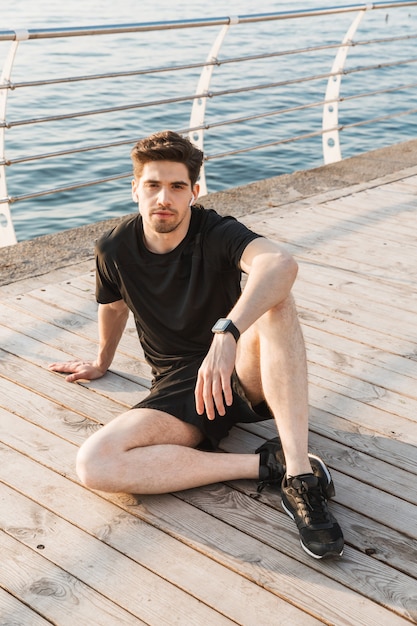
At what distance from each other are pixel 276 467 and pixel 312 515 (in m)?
0.24

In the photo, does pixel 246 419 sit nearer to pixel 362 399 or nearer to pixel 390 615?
pixel 362 399

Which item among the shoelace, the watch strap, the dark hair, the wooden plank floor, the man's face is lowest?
the wooden plank floor

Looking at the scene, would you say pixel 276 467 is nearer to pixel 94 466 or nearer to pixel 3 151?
pixel 94 466

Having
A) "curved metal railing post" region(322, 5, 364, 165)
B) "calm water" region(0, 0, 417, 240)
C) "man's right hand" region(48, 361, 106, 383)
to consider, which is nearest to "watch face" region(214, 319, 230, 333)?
"man's right hand" region(48, 361, 106, 383)

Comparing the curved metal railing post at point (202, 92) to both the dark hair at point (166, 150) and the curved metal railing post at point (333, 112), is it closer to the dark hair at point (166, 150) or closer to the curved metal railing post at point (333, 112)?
the curved metal railing post at point (333, 112)

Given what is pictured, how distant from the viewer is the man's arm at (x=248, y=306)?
2.15 m

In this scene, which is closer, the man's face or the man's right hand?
the man's face

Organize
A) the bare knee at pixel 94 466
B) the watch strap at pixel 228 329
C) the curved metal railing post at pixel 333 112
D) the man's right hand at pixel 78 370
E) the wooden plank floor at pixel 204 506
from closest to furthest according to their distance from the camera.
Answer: the wooden plank floor at pixel 204 506 < the watch strap at pixel 228 329 < the bare knee at pixel 94 466 < the man's right hand at pixel 78 370 < the curved metal railing post at pixel 333 112

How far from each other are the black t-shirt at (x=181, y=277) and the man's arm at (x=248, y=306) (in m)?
0.09

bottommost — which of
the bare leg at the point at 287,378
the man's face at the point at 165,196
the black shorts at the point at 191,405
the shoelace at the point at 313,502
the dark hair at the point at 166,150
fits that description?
the shoelace at the point at 313,502

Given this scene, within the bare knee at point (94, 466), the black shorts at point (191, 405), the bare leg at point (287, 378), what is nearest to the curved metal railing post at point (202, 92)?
the black shorts at point (191, 405)

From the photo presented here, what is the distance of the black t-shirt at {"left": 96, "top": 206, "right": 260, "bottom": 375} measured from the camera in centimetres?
247

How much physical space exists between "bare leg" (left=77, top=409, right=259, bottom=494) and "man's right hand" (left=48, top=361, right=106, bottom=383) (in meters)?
0.57

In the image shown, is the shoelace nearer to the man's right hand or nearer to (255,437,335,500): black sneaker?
(255,437,335,500): black sneaker
